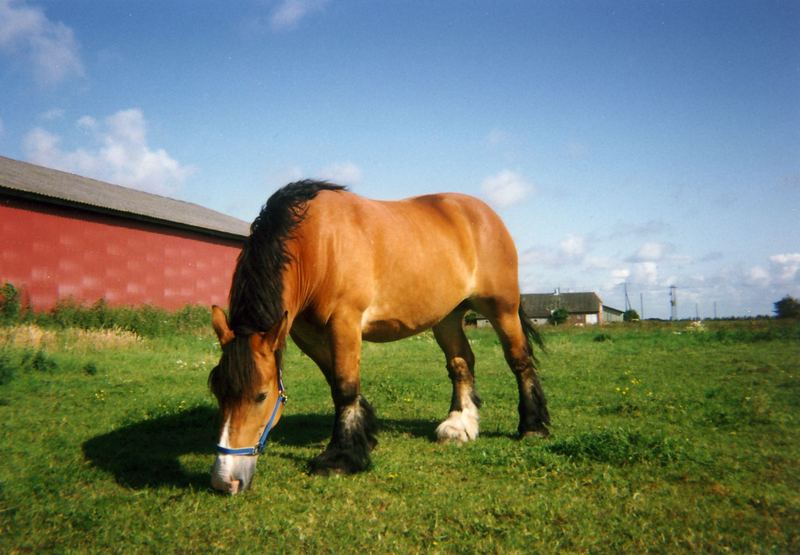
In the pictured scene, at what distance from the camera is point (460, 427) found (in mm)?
5812

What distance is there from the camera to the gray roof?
52.2 feet

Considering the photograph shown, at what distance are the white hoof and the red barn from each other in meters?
14.7

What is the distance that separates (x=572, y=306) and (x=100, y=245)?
66.0 metres

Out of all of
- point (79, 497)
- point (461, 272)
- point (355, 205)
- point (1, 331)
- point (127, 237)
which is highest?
point (127, 237)

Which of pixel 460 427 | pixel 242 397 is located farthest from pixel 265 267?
pixel 460 427

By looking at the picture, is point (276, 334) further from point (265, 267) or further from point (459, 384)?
point (459, 384)

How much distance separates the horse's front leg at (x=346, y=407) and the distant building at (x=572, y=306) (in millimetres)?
65051

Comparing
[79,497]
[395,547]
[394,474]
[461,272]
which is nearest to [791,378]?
[461,272]

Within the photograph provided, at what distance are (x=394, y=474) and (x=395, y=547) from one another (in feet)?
4.55

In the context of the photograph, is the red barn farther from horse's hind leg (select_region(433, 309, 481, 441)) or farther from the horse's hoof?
the horse's hoof

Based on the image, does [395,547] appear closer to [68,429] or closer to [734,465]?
[734,465]

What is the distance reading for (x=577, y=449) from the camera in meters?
4.76

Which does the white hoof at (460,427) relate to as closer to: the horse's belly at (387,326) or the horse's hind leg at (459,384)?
the horse's hind leg at (459,384)

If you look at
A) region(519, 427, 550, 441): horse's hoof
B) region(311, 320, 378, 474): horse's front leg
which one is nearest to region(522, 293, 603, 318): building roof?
region(519, 427, 550, 441): horse's hoof
